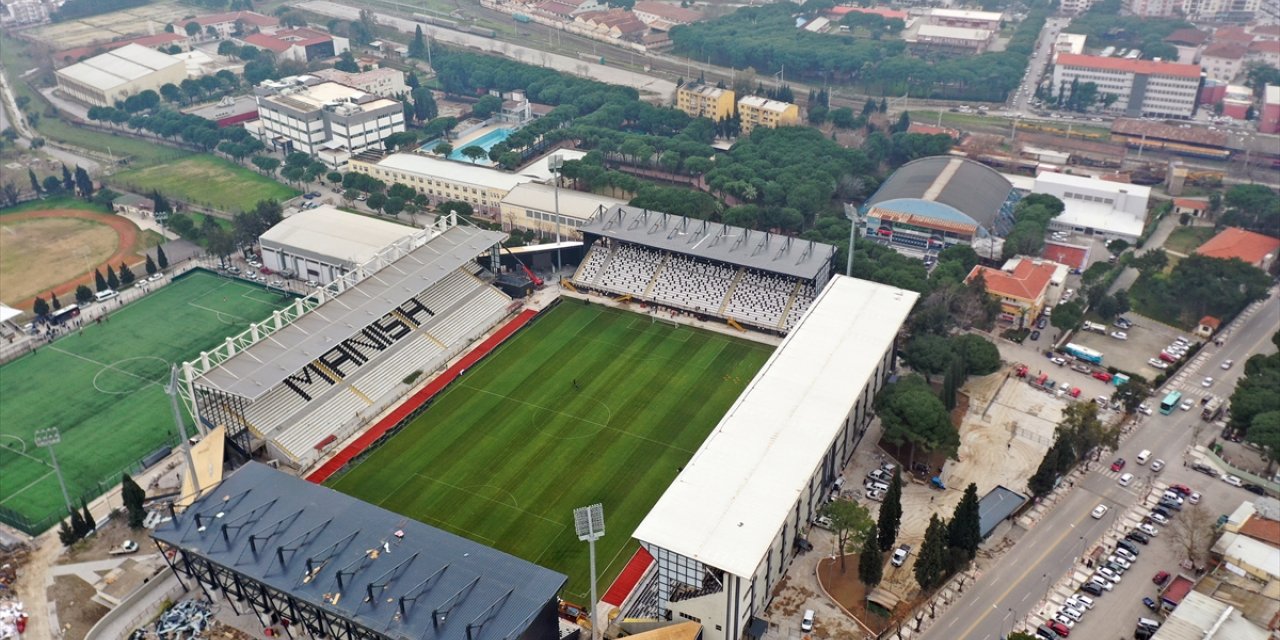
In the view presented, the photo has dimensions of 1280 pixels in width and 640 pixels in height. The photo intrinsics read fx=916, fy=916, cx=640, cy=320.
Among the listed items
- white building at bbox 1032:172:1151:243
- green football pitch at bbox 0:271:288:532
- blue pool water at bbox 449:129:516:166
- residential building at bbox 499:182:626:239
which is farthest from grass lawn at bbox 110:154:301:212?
white building at bbox 1032:172:1151:243

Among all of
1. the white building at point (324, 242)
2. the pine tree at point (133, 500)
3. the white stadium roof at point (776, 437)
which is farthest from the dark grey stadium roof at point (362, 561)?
the white building at point (324, 242)

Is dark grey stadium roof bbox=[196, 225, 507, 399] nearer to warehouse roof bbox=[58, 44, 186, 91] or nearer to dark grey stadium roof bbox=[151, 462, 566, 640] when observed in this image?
dark grey stadium roof bbox=[151, 462, 566, 640]

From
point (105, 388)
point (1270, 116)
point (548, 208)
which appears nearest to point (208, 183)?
point (548, 208)

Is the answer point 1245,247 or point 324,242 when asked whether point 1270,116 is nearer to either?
point 1245,247

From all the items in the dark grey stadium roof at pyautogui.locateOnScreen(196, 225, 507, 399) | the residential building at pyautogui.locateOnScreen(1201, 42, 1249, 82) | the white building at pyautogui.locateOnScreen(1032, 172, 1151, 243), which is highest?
the residential building at pyautogui.locateOnScreen(1201, 42, 1249, 82)

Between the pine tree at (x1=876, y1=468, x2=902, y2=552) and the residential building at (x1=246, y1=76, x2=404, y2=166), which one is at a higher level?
the residential building at (x1=246, y1=76, x2=404, y2=166)

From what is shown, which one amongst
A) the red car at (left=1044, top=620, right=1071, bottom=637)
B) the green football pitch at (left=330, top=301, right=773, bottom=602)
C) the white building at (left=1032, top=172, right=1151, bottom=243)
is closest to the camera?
the red car at (left=1044, top=620, right=1071, bottom=637)

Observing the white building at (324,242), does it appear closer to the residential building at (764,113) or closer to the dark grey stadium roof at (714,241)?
the dark grey stadium roof at (714,241)
